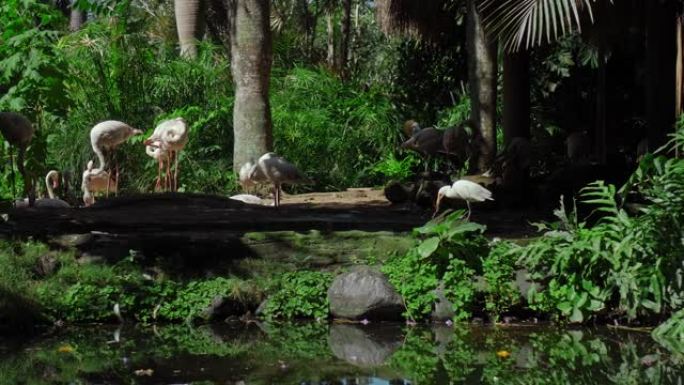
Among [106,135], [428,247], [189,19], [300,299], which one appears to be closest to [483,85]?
[106,135]

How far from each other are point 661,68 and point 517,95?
3.08 meters

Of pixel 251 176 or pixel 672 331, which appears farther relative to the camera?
pixel 251 176

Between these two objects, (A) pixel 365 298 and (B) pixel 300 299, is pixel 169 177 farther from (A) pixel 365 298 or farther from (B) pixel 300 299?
(A) pixel 365 298

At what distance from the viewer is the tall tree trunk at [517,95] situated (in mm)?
13766

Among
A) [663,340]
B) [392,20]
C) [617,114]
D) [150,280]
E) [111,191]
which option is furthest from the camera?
[617,114]

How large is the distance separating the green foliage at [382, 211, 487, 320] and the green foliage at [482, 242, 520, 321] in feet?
0.36

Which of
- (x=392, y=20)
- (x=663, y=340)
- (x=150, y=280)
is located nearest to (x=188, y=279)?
(x=150, y=280)

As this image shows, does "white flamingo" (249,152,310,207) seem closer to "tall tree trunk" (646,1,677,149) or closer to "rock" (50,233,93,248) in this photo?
"rock" (50,233,93,248)

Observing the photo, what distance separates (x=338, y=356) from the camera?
7000 mm

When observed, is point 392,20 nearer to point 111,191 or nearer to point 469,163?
point 469,163

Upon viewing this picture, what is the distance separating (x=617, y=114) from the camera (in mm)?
18484

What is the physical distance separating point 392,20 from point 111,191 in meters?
4.31

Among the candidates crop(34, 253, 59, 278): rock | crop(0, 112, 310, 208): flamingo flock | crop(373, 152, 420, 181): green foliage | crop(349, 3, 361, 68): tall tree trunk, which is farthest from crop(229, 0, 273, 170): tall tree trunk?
crop(349, 3, 361, 68): tall tree trunk

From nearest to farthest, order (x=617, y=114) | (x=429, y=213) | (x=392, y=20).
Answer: (x=429, y=213) → (x=392, y=20) → (x=617, y=114)
